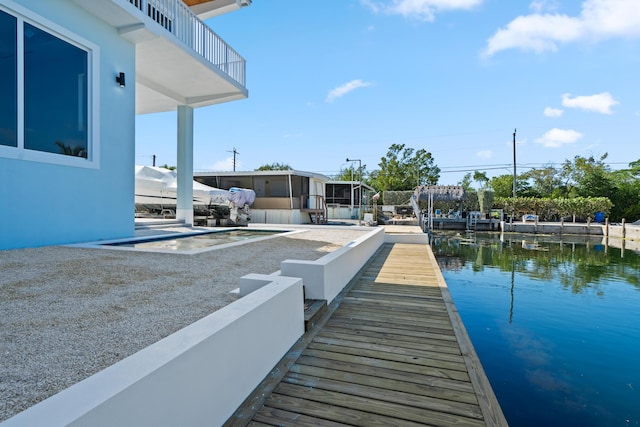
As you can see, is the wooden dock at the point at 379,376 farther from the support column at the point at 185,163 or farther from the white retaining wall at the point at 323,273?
the support column at the point at 185,163

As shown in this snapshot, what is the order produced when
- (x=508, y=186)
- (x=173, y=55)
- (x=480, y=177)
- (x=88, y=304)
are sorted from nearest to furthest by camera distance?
(x=88, y=304)
(x=173, y=55)
(x=508, y=186)
(x=480, y=177)

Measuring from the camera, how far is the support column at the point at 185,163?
31.0 ft

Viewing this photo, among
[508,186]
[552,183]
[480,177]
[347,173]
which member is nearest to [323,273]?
[552,183]

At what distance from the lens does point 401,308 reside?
3.71 meters

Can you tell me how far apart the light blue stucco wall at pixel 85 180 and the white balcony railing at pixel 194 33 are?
0.94 metres

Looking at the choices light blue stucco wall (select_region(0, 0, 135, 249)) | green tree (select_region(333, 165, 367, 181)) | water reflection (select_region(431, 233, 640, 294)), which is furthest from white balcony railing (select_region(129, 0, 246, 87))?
green tree (select_region(333, 165, 367, 181))

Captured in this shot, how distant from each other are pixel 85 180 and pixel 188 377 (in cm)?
540

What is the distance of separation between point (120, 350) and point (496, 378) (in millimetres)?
3902

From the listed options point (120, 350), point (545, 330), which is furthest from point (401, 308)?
point (545, 330)

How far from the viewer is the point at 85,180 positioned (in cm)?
554

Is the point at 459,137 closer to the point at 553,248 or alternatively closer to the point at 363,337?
the point at 553,248

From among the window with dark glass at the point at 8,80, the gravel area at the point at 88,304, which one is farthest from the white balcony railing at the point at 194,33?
the gravel area at the point at 88,304

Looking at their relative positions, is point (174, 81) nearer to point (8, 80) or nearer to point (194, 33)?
point (194, 33)

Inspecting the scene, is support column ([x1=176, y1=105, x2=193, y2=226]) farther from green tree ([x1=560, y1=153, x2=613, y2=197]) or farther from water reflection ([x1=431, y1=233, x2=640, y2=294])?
green tree ([x1=560, y1=153, x2=613, y2=197])
